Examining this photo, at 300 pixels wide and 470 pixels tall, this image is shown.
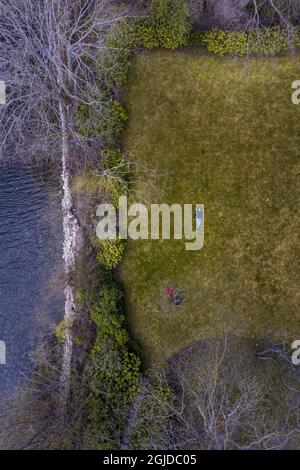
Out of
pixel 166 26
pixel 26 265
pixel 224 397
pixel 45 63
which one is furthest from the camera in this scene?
pixel 26 265

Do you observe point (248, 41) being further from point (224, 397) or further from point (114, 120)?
point (224, 397)

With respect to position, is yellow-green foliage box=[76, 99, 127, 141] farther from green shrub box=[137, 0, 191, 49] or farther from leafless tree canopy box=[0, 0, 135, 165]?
green shrub box=[137, 0, 191, 49]

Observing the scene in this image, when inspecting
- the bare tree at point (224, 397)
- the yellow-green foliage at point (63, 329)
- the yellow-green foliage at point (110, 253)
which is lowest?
the bare tree at point (224, 397)

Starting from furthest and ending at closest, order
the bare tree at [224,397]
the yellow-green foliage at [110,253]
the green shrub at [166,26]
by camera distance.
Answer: the yellow-green foliage at [110,253] → the green shrub at [166,26] → the bare tree at [224,397]

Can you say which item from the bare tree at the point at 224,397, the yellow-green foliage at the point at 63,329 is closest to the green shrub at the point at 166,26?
the yellow-green foliage at the point at 63,329

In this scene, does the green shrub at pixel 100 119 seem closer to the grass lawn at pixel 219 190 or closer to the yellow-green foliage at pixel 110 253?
the grass lawn at pixel 219 190

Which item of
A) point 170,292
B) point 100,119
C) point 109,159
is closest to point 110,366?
point 170,292

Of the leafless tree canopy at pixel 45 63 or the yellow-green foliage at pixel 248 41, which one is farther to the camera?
the yellow-green foliage at pixel 248 41

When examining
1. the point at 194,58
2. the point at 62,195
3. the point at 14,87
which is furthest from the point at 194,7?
the point at 62,195
